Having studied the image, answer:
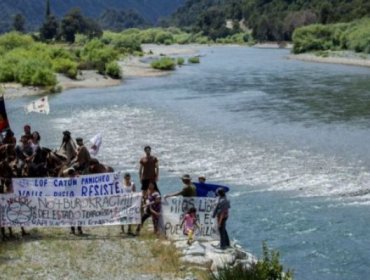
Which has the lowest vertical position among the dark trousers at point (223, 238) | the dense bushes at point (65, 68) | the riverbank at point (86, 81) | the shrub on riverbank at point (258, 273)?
the riverbank at point (86, 81)

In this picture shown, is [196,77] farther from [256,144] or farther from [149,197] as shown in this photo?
[149,197]

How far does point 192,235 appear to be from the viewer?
1931 cm

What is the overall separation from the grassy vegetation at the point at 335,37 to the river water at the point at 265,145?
5960 cm

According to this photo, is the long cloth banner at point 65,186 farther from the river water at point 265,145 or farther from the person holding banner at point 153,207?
the river water at point 265,145

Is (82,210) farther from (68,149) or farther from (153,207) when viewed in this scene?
(68,149)

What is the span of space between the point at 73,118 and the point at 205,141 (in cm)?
1652

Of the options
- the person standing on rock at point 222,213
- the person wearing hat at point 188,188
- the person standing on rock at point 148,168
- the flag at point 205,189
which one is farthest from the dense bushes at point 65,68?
the person standing on rock at point 222,213

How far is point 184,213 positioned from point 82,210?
9.80 feet

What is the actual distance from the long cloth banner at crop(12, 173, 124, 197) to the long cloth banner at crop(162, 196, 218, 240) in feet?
5.55

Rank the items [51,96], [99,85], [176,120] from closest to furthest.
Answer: [176,120]
[51,96]
[99,85]

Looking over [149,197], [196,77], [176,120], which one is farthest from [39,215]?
[196,77]

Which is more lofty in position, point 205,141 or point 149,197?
point 149,197

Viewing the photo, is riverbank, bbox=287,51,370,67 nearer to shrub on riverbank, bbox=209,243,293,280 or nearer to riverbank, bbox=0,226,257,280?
riverbank, bbox=0,226,257,280

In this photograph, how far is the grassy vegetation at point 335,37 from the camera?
143625 mm
